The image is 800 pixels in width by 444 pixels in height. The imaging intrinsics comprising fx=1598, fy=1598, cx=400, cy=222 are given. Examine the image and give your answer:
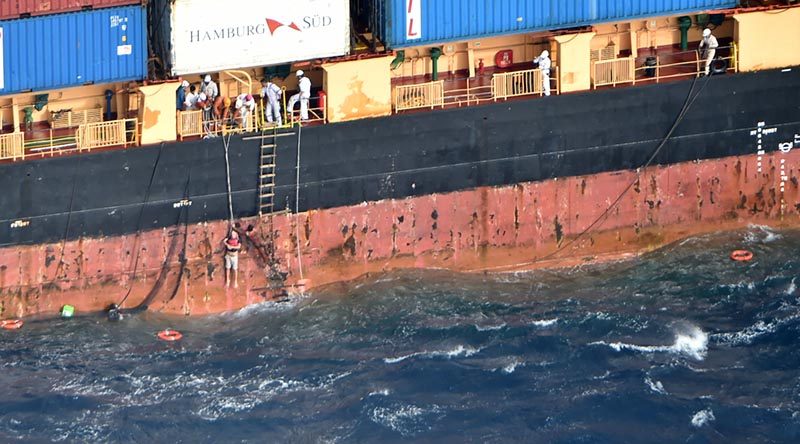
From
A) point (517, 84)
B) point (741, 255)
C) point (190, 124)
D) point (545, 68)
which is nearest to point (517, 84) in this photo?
point (517, 84)

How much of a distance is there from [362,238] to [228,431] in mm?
10277

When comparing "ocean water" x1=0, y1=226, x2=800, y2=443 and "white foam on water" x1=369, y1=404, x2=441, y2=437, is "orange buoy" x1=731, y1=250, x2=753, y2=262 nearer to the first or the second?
"ocean water" x1=0, y1=226, x2=800, y2=443

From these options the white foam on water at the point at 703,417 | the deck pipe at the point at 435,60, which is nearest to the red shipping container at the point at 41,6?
the deck pipe at the point at 435,60

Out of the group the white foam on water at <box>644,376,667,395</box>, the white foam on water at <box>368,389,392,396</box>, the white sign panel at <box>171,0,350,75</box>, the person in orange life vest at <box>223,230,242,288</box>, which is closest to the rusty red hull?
→ the person in orange life vest at <box>223,230,242,288</box>

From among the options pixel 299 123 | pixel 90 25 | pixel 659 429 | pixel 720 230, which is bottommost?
pixel 659 429

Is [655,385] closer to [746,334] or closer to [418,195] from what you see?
[746,334]

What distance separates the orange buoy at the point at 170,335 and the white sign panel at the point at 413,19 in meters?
11.3

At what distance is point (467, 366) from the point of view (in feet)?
143

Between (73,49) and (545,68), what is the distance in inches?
569

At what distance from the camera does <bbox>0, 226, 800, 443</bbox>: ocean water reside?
4072 cm

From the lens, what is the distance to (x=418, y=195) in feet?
163

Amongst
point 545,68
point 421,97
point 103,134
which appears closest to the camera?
point 103,134

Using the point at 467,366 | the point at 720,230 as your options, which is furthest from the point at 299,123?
the point at 720,230

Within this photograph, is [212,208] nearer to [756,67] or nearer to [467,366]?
[467,366]
